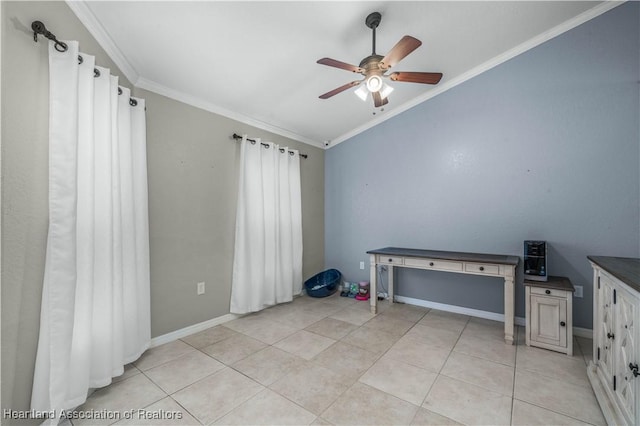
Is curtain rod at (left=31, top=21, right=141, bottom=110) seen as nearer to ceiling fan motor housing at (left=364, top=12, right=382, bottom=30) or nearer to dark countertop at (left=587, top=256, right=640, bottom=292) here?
ceiling fan motor housing at (left=364, top=12, right=382, bottom=30)

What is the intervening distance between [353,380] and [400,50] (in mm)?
2345

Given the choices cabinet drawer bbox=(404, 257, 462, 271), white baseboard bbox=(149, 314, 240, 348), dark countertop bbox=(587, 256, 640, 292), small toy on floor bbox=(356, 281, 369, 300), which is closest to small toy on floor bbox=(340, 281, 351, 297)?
small toy on floor bbox=(356, 281, 369, 300)

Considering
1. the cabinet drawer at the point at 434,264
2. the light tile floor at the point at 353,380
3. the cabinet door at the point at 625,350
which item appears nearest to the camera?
the cabinet door at the point at 625,350

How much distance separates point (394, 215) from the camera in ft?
11.9

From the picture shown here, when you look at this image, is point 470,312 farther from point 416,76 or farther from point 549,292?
point 416,76

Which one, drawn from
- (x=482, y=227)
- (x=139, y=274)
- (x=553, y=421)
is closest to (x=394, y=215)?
(x=482, y=227)

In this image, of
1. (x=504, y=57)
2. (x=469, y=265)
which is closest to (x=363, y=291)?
(x=469, y=265)

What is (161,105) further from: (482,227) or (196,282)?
(482,227)

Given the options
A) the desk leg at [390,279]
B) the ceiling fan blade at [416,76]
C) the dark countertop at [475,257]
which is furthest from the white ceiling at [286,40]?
the desk leg at [390,279]

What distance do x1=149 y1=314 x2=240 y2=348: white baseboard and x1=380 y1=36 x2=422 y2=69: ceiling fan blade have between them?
2938 millimetres

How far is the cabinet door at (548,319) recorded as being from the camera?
85.0 inches

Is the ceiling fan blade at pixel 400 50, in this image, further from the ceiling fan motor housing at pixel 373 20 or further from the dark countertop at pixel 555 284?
the dark countertop at pixel 555 284

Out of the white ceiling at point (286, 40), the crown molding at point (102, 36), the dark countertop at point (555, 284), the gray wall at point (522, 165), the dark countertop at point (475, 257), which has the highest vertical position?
the white ceiling at point (286, 40)

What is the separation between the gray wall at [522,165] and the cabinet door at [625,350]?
1.40 m
